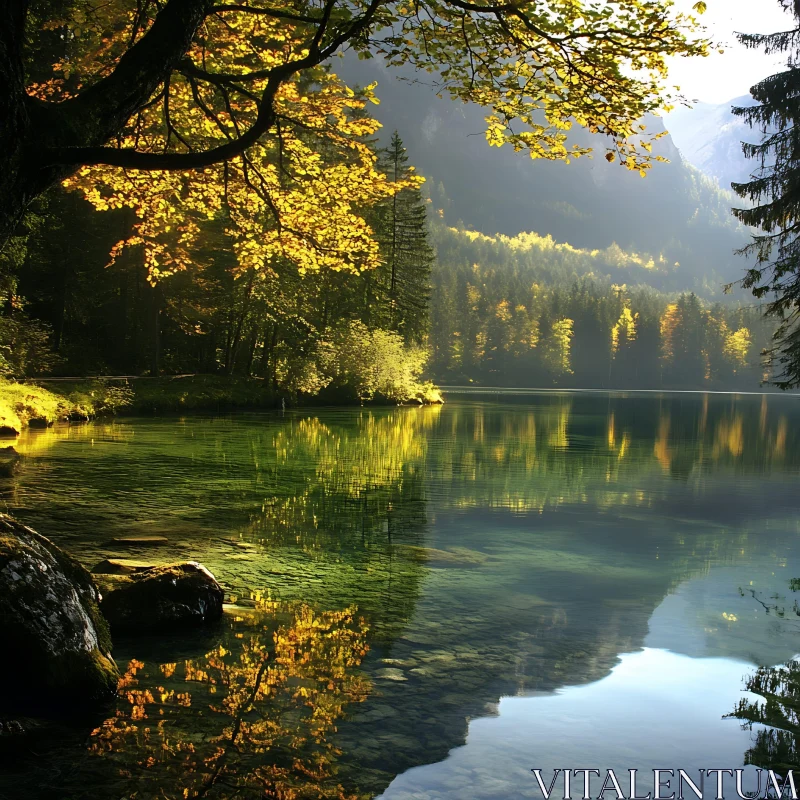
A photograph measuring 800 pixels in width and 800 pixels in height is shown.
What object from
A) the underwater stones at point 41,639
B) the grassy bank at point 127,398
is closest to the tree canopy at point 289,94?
the underwater stones at point 41,639

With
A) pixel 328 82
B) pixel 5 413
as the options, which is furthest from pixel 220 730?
pixel 5 413

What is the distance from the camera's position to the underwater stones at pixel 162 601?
740 cm

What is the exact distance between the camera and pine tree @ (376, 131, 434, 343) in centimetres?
6056

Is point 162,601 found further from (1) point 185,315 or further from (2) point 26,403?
(1) point 185,315

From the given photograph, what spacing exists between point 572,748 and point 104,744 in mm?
3190

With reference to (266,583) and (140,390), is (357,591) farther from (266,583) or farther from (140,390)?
(140,390)

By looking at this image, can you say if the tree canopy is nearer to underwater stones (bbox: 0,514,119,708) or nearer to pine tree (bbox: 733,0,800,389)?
underwater stones (bbox: 0,514,119,708)

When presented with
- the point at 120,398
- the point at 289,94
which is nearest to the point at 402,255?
the point at 120,398

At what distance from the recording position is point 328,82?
41.2 ft

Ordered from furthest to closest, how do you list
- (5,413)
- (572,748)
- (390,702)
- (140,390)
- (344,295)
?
(344,295), (140,390), (5,413), (390,702), (572,748)

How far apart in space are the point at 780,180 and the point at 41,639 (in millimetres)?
27425

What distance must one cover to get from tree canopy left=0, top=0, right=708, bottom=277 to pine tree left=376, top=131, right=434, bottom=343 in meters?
46.3

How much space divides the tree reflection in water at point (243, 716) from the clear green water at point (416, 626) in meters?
0.02

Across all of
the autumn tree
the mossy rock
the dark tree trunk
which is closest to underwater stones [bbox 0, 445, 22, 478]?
the mossy rock
